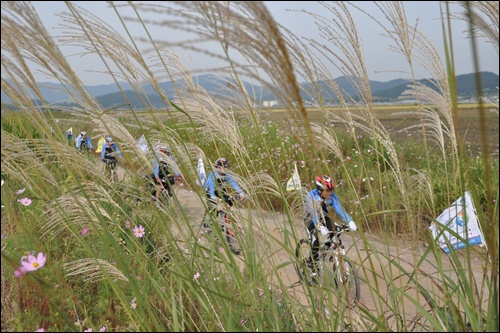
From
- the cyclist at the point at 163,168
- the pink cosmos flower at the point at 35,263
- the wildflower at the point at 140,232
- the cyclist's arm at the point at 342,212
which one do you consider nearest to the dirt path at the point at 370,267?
the cyclist's arm at the point at 342,212

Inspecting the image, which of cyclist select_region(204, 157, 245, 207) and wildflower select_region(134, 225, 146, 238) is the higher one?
cyclist select_region(204, 157, 245, 207)

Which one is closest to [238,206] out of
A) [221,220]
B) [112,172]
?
[221,220]

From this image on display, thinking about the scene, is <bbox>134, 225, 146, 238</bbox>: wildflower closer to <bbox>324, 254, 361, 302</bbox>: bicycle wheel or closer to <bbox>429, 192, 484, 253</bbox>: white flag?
<bbox>324, 254, 361, 302</bbox>: bicycle wheel

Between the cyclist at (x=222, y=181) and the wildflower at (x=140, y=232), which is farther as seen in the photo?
the wildflower at (x=140, y=232)

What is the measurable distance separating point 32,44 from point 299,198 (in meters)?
1.57

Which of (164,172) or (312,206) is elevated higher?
(164,172)

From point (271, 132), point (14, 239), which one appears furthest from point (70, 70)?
point (271, 132)

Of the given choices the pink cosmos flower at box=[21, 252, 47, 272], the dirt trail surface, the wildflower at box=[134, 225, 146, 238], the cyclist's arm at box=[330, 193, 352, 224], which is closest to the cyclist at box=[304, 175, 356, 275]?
the cyclist's arm at box=[330, 193, 352, 224]

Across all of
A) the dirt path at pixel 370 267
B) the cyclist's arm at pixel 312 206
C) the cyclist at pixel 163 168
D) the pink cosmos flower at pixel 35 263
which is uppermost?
the cyclist at pixel 163 168

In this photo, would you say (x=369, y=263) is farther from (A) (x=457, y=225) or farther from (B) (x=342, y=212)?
(A) (x=457, y=225)

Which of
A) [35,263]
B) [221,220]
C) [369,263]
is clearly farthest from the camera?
[369,263]

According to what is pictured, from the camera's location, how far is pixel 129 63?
6.22 ft

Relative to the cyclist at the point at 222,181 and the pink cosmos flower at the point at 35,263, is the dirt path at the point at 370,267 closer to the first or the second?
the cyclist at the point at 222,181

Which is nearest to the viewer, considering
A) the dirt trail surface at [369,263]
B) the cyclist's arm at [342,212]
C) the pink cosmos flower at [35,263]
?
the pink cosmos flower at [35,263]
